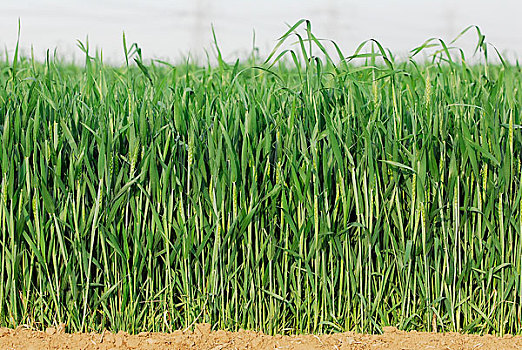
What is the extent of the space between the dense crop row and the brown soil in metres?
0.06

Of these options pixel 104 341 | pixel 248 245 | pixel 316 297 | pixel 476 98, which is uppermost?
pixel 476 98

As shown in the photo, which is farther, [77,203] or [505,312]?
[505,312]

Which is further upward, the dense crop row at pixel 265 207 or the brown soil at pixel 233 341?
the dense crop row at pixel 265 207

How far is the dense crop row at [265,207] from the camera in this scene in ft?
7.13

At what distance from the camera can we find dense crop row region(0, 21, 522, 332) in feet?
7.13

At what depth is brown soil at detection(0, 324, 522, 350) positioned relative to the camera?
7.18ft

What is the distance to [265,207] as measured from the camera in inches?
86.3

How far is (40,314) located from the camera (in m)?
2.32

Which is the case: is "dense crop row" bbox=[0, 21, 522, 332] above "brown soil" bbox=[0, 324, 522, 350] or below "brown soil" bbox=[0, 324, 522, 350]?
above

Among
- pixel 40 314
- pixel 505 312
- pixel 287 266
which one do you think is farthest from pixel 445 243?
pixel 40 314

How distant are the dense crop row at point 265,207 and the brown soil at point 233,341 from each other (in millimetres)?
58

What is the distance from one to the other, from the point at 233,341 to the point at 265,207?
0.50 m

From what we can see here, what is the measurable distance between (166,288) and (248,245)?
0.36 m

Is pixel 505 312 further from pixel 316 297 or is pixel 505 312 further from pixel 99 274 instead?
pixel 99 274
